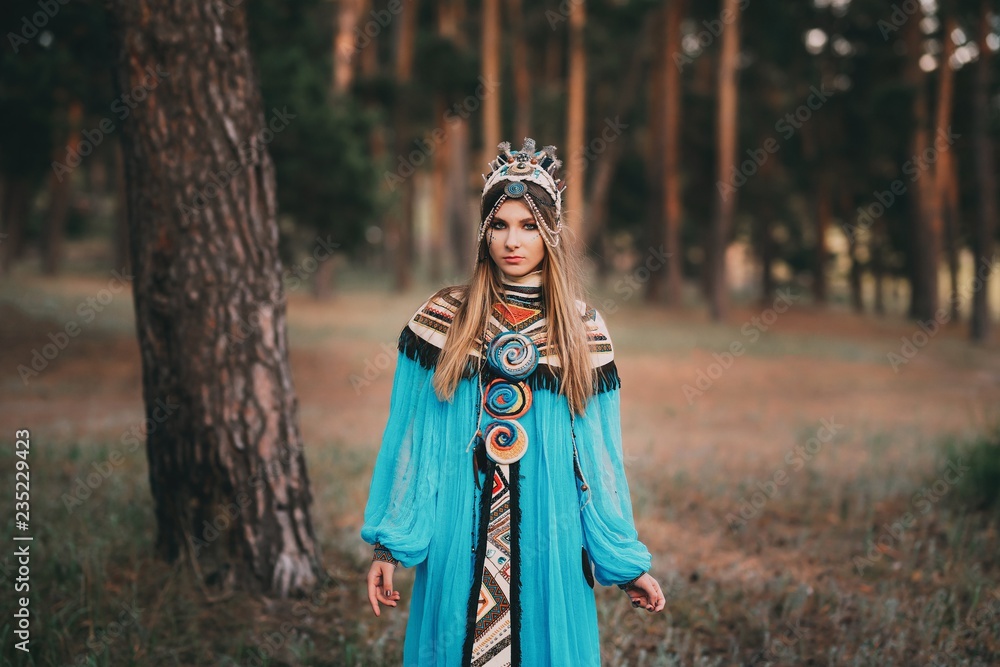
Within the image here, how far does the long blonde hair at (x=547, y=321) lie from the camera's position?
248 cm

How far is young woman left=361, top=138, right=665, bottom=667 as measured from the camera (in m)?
2.44

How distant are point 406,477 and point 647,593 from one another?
85cm

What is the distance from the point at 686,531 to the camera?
562 centimetres

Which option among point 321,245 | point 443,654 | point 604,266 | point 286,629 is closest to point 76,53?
point 321,245

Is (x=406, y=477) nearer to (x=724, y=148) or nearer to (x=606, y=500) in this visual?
(x=606, y=500)

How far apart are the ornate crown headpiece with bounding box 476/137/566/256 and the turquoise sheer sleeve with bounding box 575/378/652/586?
59 centimetres

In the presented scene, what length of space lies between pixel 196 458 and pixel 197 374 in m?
0.44

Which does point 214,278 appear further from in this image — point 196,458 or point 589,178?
point 589,178

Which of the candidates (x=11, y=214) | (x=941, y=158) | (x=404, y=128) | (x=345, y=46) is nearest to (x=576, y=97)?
(x=404, y=128)

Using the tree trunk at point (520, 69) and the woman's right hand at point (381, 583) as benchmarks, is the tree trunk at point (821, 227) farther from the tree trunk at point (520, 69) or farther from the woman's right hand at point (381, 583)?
the woman's right hand at point (381, 583)

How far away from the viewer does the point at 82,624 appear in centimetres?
368

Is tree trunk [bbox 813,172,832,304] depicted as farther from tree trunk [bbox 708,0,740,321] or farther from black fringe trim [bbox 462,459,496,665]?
black fringe trim [bbox 462,459,496,665]

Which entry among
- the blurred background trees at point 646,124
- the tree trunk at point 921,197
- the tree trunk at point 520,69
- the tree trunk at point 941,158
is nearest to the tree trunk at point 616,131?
the blurred background trees at point 646,124

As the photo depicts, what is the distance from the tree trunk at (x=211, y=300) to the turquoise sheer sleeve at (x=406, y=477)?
160cm
